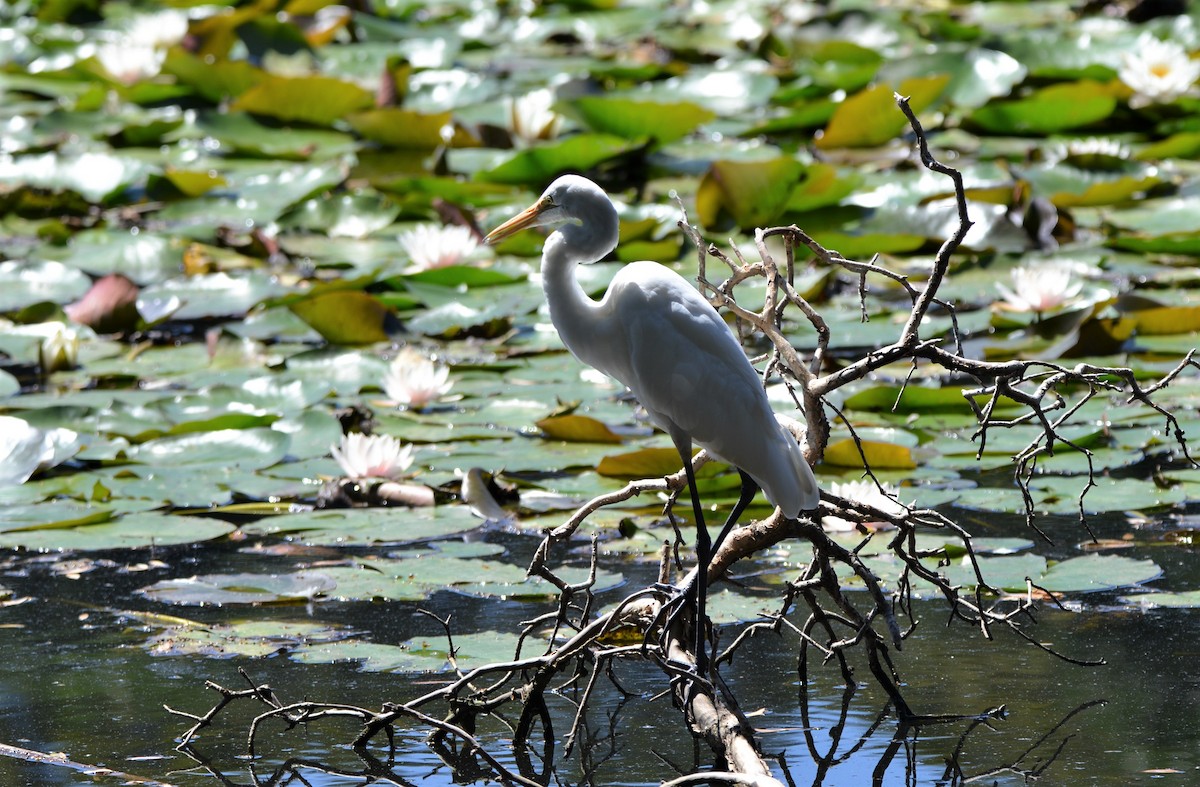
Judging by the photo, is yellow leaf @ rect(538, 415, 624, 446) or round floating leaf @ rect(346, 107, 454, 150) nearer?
yellow leaf @ rect(538, 415, 624, 446)

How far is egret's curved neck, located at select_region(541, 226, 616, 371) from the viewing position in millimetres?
2660

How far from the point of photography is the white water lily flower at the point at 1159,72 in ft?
22.5

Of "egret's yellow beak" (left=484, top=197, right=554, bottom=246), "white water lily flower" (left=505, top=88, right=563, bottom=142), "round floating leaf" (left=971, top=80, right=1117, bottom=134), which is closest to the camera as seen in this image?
"egret's yellow beak" (left=484, top=197, right=554, bottom=246)

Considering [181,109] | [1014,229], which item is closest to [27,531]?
[1014,229]

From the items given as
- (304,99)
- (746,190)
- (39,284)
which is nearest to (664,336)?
(746,190)

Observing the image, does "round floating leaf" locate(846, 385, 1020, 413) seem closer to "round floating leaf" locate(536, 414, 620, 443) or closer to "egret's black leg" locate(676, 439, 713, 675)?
"round floating leaf" locate(536, 414, 620, 443)

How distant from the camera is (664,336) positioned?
2693 millimetres

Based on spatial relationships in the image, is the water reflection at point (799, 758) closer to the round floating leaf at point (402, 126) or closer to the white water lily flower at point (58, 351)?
the white water lily flower at point (58, 351)

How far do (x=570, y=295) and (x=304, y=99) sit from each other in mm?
4860

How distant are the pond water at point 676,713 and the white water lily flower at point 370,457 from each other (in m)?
0.60

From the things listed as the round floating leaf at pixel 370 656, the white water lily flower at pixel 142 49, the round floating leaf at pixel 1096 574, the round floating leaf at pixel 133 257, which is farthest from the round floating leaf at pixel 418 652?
the white water lily flower at pixel 142 49

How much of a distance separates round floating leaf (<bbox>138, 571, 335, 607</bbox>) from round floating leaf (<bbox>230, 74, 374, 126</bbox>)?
4173 millimetres

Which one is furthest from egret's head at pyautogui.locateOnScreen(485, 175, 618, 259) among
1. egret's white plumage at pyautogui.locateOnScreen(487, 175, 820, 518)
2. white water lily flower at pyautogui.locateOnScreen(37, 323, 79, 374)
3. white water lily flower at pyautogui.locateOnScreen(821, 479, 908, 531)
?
white water lily flower at pyautogui.locateOnScreen(37, 323, 79, 374)

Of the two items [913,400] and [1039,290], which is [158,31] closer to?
[1039,290]
